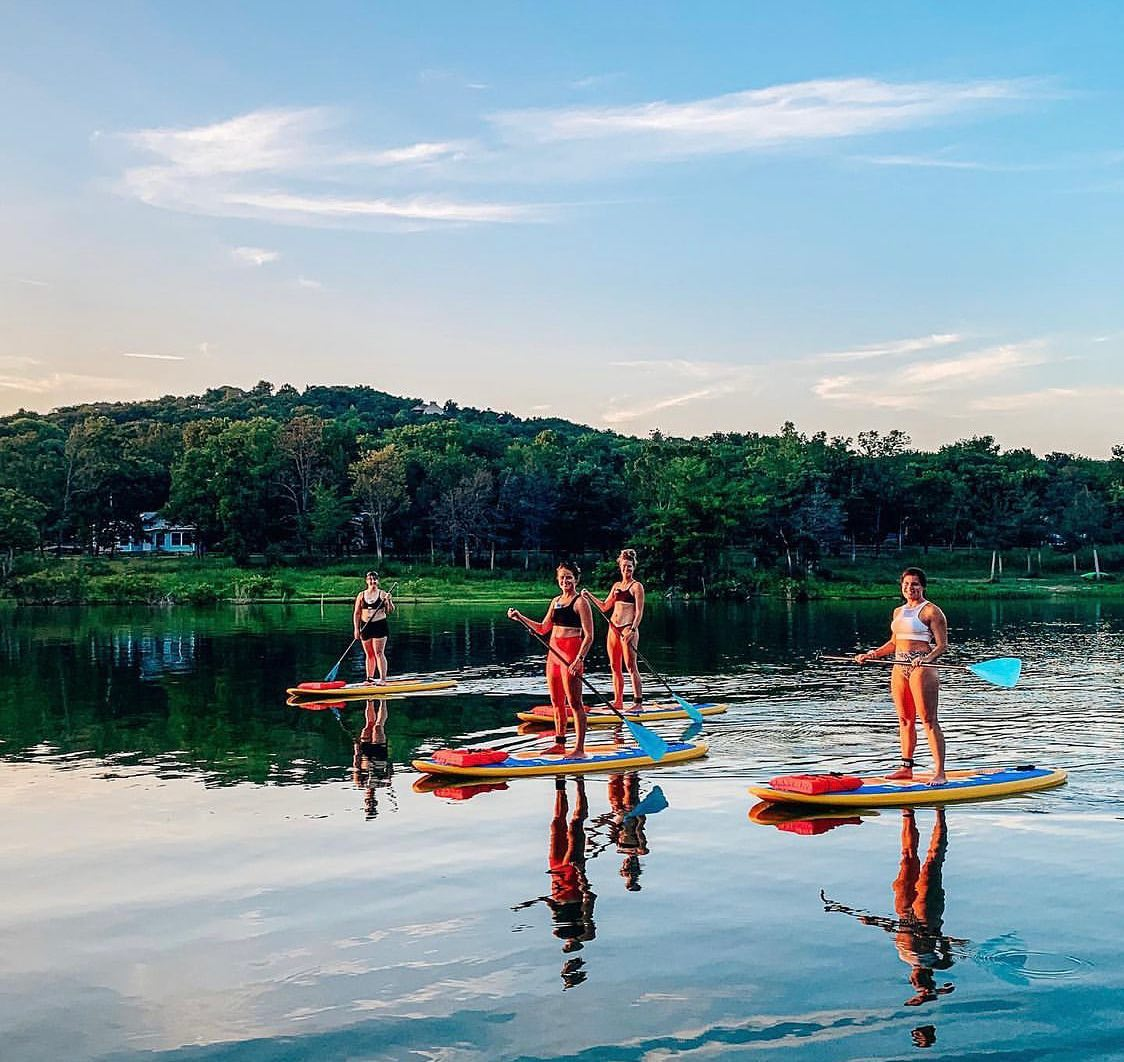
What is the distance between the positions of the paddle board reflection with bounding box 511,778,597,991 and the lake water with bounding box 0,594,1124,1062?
36mm

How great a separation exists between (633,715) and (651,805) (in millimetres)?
5979

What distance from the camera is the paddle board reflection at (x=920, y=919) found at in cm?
801

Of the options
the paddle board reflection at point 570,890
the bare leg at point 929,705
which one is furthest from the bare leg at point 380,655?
the bare leg at point 929,705

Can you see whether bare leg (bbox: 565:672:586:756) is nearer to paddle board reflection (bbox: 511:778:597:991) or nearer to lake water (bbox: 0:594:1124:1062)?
lake water (bbox: 0:594:1124:1062)

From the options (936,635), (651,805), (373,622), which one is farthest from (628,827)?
(373,622)

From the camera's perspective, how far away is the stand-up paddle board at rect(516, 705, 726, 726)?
62.6 ft

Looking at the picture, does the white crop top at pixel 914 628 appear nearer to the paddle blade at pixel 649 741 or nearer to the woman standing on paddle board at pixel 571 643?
the paddle blade at pixel 649 741

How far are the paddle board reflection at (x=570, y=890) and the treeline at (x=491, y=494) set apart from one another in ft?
212

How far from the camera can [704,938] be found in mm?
9102

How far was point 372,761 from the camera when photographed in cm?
1691

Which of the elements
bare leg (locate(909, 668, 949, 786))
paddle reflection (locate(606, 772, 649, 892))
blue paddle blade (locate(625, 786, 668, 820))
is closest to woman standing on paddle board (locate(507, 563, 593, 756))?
paddle reflection (locate(606, 772, 649, 892))

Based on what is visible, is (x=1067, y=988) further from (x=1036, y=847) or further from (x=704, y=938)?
(x=1036, y=847)

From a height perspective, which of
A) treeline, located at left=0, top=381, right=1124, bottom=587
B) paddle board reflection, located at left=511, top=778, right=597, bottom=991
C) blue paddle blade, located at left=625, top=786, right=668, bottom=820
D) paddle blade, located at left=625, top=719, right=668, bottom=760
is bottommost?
blue paddle blade, located at left=625, top=786, right=668, bottom=820

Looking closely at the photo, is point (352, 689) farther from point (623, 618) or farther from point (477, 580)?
point (477, 580)
